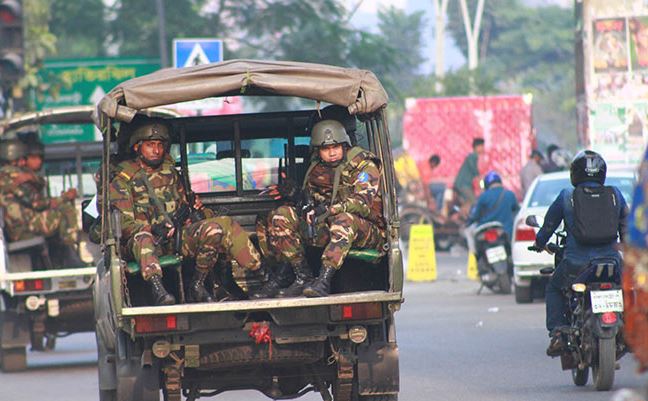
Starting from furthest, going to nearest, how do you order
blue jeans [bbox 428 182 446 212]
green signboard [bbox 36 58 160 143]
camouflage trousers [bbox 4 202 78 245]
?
blue jeans [bbox 428 182 446 212] → green signboard [bbox 36 58 160 143] → camouflage trousers [bbox 4 202 78 245]

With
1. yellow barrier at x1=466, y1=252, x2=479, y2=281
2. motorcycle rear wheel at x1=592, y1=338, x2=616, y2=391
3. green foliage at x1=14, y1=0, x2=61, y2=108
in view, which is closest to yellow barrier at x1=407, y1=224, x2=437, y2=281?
yellow barrier at x1=466, y1=252, x2=479, y2=281

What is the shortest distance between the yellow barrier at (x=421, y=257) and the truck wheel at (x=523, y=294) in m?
5.67

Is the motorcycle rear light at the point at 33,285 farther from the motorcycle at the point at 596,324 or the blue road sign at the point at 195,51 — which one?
the blue road sign at the point at 195,51

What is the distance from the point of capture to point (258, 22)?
127ft

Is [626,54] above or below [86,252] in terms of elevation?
above

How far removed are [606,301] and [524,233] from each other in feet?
25.7

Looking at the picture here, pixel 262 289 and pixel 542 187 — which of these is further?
pixel 542 187

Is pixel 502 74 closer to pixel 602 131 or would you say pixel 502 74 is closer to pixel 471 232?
pixel 602 131

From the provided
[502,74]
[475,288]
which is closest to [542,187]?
[475,288]

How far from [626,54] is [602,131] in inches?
53.3

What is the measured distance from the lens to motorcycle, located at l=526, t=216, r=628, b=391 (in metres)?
12.0

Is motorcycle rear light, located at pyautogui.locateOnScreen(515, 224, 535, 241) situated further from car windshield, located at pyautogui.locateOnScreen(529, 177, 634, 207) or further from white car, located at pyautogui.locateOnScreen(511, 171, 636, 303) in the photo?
car windshield, located at pyautogui.locateOnScreen(529, 177, 634, 207)

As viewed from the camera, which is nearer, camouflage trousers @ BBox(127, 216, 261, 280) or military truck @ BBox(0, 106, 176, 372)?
camouflage trousers @ BBox(127, 216, 261, 280)

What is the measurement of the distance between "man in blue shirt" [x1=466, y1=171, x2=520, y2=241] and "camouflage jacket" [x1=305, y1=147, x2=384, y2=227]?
12.1 metres
